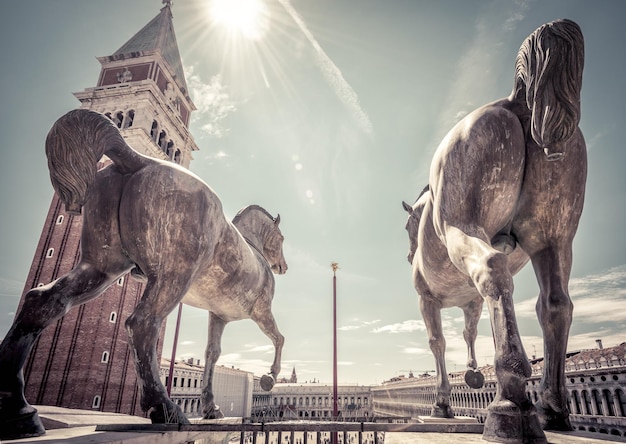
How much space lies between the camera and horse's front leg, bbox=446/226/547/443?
1.81 metres

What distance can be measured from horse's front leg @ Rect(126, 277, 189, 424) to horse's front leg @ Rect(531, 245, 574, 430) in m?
2.69

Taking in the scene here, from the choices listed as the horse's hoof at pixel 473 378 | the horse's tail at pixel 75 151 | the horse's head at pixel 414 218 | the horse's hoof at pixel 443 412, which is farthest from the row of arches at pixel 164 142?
the horse's hoof at pixel 443 412

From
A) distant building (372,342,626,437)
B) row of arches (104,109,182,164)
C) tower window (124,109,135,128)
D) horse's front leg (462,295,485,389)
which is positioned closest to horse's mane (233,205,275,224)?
horse's front leg (462,295,485,389)

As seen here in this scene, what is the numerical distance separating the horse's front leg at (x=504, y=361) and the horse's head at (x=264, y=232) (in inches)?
162

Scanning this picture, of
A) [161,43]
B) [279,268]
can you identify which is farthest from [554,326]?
[161,43]

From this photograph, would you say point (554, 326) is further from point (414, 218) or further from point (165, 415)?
point (165, 415)

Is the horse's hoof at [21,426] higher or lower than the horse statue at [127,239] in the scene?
lower

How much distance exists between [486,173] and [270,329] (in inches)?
151

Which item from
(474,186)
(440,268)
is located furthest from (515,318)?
(440,268)

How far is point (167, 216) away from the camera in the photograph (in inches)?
130

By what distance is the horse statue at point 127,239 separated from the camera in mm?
2879

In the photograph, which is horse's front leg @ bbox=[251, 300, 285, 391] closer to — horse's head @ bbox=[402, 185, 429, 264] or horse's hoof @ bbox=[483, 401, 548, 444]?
horse's head @ bbox=[402, 185, 429, 264]

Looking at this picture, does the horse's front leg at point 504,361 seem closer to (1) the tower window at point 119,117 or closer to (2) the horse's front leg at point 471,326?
(2) the horse's front leg at point 471,326

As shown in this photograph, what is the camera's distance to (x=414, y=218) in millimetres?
5207
